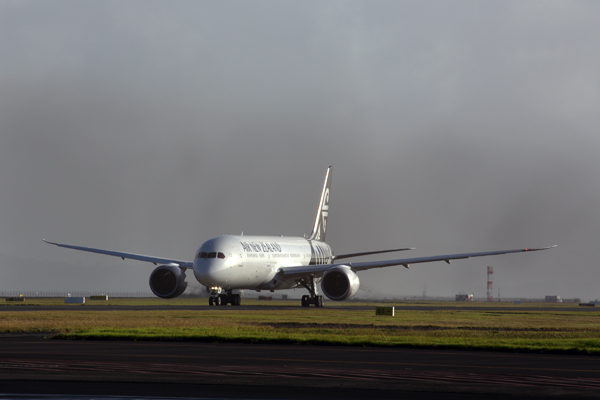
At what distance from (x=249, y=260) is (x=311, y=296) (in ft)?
23.5

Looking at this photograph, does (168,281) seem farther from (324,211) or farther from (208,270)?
(324,211)

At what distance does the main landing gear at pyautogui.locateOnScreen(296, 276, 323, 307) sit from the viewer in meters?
Result: 62.2

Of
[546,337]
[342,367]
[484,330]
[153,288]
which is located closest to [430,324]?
[484,330]

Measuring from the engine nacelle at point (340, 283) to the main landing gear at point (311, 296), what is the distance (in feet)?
17.3

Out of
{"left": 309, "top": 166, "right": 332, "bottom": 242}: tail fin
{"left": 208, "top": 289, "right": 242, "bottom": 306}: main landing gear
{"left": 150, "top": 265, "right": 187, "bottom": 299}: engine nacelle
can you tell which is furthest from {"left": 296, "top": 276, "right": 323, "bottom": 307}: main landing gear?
{"left": 309, "top": 166, "right": 332, "bottom": 242}: tail fin

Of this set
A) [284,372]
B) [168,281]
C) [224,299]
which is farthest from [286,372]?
[168,281]

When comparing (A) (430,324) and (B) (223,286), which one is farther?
(B) (223,286)

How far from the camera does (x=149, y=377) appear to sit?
16.1 metres

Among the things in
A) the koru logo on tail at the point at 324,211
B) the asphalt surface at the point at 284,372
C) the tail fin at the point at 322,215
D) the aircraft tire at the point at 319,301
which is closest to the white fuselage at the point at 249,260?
the aircraft tire at the point at 319,301

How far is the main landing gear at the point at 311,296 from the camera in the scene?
62219 mm

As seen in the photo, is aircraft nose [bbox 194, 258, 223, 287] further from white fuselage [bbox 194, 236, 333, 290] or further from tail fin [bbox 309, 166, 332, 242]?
tail fin [bbox 309, 166, 332, 242]

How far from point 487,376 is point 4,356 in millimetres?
11069

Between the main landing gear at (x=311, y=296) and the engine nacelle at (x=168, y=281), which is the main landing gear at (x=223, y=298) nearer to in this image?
the engine nacelle at (x=168, y=281)

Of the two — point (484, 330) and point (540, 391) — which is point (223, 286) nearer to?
point (484, 330)
